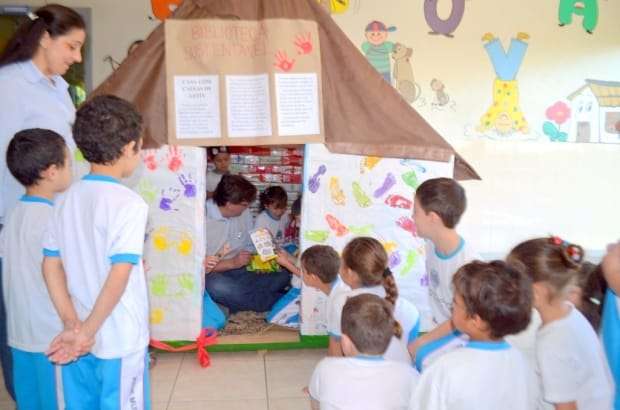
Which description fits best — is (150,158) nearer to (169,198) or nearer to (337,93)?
(169,198)

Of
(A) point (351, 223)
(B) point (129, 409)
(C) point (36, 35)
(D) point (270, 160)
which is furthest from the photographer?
(D) point (270, 160)

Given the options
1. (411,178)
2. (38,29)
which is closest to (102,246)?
(38,29)

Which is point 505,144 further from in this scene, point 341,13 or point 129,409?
point 129,409

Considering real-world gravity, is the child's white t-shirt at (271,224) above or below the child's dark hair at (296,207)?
below

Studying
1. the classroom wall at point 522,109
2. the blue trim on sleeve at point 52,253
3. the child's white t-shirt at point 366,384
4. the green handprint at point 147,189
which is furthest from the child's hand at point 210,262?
the classroom wall at point 522,109

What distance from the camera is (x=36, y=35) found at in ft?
6.32

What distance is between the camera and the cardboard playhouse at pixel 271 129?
272 cm

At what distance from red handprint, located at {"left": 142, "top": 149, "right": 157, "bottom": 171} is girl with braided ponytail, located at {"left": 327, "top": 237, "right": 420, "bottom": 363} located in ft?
3.83

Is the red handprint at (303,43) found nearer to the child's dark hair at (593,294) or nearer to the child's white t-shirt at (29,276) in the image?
the child's white t-shirt at (29,276)

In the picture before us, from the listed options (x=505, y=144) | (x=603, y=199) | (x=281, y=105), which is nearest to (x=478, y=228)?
(x=505, y=144)

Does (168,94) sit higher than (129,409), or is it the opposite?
(168,94)

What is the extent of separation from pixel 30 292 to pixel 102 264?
44 cm

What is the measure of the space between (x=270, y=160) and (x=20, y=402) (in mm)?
2403

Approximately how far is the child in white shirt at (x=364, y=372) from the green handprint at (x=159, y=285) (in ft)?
4.75
